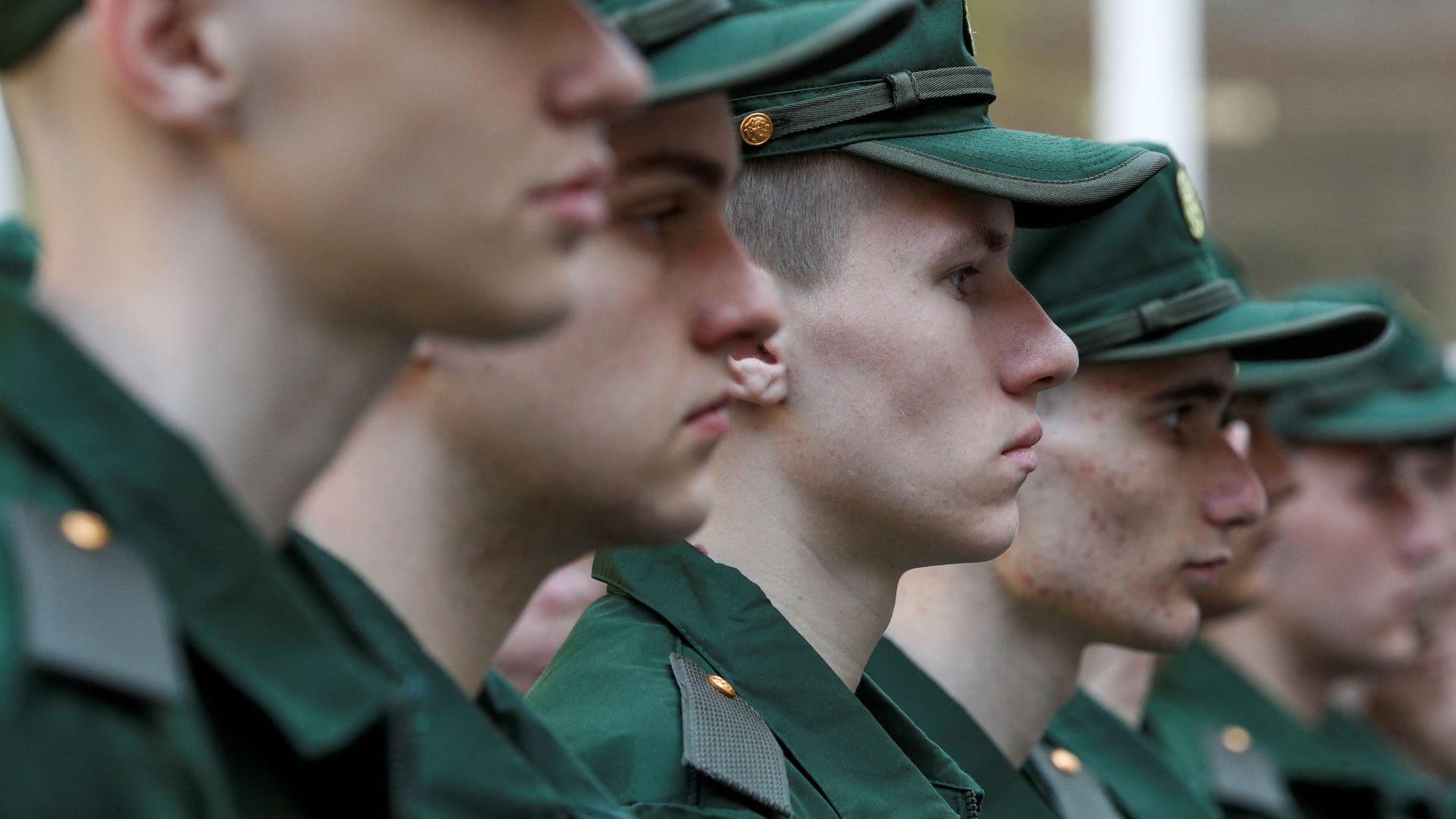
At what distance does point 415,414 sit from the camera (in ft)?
6.16

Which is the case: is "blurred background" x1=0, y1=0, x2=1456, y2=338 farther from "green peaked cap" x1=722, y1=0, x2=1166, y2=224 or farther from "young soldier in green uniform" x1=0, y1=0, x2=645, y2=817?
"young soldier in green uniform" x1=0, y1=0, x2=645, y2=817

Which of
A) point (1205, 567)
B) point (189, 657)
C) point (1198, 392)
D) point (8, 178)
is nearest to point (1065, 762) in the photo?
point (1205, 567)

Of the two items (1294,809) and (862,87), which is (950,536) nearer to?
(862,87)

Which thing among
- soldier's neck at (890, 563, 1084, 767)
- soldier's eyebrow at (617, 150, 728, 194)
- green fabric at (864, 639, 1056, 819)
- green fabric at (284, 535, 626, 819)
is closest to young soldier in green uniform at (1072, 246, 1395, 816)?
soldier's neck at (890, 563, 1084, 767)

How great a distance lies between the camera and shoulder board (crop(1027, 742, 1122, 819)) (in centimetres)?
341

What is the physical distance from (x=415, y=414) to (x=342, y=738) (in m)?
0.48

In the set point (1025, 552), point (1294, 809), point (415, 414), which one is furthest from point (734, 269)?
point (1294, 809)

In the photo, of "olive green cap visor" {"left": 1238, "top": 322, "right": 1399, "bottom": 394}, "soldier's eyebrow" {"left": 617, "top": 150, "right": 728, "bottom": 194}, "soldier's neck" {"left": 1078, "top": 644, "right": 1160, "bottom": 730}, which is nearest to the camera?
"soldier's eyebrow" {"left": 617, "top": 150, "right": 728, "bottom": 194}

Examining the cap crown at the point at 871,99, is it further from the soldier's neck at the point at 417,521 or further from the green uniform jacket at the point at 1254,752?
the green uniform jacket at the point at 1254,752

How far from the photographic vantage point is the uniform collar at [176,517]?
4.68 ft

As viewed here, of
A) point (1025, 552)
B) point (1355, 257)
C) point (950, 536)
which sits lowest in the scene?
point (1355, 257)

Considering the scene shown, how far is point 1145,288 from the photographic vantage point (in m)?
3.24

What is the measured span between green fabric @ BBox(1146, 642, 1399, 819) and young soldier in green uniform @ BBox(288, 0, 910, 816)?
10.2 ft

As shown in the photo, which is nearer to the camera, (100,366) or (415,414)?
(100,366)
